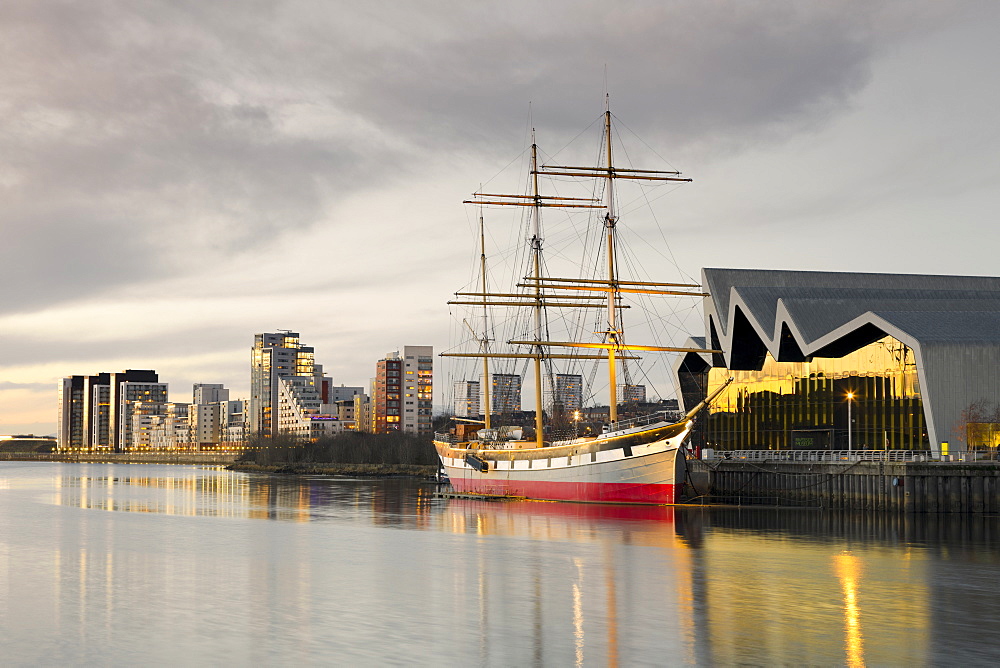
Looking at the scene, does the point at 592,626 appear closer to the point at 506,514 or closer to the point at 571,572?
the point at 571,572

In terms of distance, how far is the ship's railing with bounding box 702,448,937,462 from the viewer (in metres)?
70.2

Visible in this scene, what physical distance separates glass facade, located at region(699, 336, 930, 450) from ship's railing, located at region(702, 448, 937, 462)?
59.2 inches

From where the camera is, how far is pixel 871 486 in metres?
67.1

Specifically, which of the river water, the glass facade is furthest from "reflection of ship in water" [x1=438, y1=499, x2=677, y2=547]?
the glass facade

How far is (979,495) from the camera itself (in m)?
63.5

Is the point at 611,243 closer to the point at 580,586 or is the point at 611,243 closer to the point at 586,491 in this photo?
the point at 586,491

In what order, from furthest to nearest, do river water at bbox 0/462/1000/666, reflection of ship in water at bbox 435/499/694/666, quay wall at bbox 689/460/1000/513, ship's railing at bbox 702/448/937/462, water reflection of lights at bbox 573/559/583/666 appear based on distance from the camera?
ship's railing at bbox 702/448/937/462 → quay wall at bbox 689/460/1000/513 → reflection of ship in water at bbox 435/499/694/666 → river water at bbox 0/462/1000/666 → water reflection of lights at bbox 573/559/583/666

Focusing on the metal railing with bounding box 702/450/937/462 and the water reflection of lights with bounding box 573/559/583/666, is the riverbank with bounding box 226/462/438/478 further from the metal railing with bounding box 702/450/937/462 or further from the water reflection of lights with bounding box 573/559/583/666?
the water reflection of lights with bounding box 573/559/583/666

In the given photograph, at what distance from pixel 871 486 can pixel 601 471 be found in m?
18.7

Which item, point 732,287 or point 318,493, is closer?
point 732,287

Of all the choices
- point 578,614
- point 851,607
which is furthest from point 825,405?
point 578,614

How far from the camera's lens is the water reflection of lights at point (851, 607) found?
2411 centimetres

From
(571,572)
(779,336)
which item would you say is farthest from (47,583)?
(779,336)

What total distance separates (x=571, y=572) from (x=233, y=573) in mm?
12959
